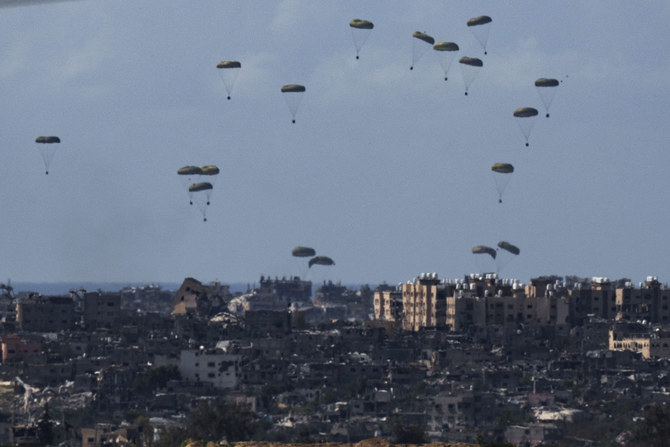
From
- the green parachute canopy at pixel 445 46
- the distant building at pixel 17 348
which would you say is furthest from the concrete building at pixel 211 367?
the green parachute canopy at pixel 445 46

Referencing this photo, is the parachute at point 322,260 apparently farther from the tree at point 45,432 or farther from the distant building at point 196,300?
the tree at point 45,432

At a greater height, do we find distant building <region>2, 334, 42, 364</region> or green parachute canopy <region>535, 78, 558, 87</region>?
green parachute canopy <region>535, 78, 558, 87</region>

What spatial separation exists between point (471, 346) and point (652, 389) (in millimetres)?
20870

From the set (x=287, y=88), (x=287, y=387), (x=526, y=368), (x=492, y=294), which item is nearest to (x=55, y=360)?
(x=287, y=387)

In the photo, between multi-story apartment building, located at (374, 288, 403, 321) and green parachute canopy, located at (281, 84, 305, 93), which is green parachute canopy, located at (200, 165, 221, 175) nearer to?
green parachute canopy, located at (281, 84, 305, 93)

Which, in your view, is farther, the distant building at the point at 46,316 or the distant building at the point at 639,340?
the distant building at the point at 46,316

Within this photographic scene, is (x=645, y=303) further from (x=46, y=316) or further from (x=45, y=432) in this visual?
(x=45, y=432)

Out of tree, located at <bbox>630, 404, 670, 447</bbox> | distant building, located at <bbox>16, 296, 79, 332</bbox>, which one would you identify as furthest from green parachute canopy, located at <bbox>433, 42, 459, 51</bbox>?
tree, located at <bbox>630, 404, 670, 447</bbox>

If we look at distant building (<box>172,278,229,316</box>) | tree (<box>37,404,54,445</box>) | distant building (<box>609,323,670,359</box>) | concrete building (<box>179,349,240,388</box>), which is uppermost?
distant building (<box>172,278,229,316</box>)

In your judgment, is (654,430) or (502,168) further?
(502,168)

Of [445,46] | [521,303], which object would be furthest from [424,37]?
[521,303]

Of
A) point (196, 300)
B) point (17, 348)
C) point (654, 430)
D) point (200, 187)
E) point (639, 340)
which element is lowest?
point (654, 430)

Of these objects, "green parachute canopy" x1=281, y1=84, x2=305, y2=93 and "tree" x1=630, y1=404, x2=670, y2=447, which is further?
"green parachute canopy" x1=281, y1=84, x2=305, y2=93

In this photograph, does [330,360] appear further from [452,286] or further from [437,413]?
[452,286]
